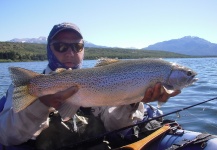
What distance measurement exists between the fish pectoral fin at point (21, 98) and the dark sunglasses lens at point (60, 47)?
1.55 m

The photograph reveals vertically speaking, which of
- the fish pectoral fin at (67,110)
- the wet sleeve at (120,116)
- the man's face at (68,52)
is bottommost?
the wet sleeve at (120,116)

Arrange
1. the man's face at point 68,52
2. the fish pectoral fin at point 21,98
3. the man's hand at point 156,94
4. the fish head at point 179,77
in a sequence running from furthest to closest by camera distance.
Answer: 1. the man's face at point 68,52
2. the fish head at point 179,77
3. the man's hand at point 156,94
4. the fish pectoral fin at point 21,98

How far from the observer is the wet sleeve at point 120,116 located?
5.23 meters

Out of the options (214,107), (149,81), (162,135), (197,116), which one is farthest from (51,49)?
(214,107)

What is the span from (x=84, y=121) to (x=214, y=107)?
825 centimetres

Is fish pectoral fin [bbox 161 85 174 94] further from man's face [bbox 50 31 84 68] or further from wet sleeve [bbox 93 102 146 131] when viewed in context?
man's face [bbox 50 31 84 68]

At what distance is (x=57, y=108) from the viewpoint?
4.51 meters

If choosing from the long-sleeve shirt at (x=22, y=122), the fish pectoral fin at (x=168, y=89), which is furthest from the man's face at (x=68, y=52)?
the fish pectoral fin at (x=168, y=89)

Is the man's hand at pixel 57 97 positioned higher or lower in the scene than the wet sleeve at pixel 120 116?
higher

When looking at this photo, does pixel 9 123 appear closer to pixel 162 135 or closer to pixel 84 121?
pixel 84 121

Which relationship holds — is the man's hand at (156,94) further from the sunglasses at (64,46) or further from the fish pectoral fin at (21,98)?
the sunglasses at (64,46)

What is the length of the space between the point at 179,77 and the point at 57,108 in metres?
1.91

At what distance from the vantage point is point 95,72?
4.57 meters

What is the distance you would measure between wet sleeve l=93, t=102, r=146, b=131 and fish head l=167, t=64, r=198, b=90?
2.59 ft
